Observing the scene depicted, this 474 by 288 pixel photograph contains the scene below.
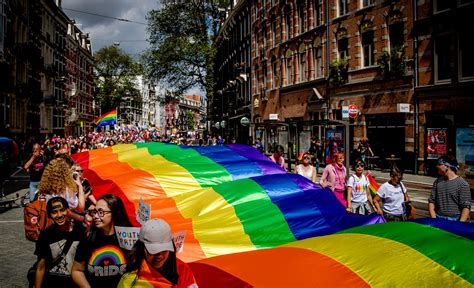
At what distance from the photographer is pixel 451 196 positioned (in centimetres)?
648

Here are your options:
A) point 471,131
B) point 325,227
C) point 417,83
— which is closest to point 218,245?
point 325,227

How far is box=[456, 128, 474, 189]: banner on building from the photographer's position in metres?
15.6

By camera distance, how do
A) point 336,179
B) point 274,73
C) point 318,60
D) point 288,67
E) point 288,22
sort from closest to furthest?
point 336,179
point 318,60
point 288,22
point 288,67
point 274,73

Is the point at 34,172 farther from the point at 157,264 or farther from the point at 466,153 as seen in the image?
the point at 466,153

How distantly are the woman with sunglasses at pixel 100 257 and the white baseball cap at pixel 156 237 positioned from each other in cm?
83

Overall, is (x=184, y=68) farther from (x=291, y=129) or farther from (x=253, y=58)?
(x=291, y=129)

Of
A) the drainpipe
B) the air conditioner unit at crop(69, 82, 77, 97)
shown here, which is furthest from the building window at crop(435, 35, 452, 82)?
the air conditioner unit at crop(69, 82, 77, 97)

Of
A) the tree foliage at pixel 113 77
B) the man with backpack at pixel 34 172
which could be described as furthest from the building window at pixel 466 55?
the tree foliage at pixel 113 77

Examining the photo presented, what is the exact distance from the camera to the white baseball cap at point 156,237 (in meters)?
3.22

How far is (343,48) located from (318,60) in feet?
9.80

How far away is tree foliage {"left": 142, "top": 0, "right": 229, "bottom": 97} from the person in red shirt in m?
46.4

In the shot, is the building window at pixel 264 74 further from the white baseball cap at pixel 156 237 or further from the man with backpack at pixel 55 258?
the white baseball cap at pixel 156 237

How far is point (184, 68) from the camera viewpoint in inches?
1986

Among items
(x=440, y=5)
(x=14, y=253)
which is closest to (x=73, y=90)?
(x=440, y=5)
